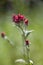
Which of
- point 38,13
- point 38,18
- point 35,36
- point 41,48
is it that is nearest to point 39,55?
point 41,48

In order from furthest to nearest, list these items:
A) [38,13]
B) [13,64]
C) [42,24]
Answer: [38,13] < [42,24] < [13,64]

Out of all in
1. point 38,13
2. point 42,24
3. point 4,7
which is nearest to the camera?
point 42,24

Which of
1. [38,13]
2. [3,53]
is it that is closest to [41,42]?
[3,53]

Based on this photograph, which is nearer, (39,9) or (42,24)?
(42,24)

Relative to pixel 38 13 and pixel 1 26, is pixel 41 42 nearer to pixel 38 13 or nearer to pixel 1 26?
pixel 1 26

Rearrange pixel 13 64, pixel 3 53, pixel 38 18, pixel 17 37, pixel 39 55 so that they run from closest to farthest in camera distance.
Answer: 1. pixel 13 64
2. pixel 39 55
3. pixel 3 53
4. pixel 17 37
5. pixel 38 18

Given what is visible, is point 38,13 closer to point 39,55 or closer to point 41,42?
point 41,42

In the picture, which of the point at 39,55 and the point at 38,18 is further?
the point at 38,18

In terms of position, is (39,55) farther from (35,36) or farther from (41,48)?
(35,36)

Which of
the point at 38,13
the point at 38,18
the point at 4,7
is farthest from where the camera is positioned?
the point at 4,7
